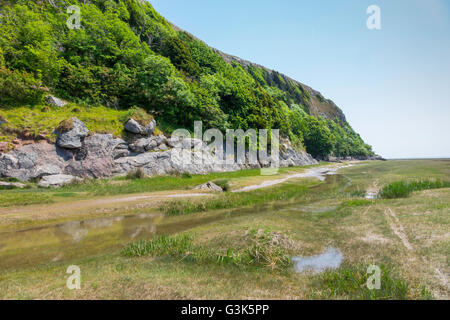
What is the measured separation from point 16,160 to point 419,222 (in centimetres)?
3714

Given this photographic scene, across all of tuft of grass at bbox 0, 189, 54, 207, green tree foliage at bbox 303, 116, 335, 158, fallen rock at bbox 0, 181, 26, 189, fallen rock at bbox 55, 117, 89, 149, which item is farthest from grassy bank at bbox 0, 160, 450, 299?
green tree foliage at bbox 303, 116, 335, 158

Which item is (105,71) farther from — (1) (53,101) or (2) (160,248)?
(2) (160,248)

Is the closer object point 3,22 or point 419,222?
point 419,222

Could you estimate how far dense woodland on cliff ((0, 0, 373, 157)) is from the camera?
2984cm

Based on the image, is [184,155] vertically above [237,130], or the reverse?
[237,130]

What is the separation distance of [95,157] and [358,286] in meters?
31.8

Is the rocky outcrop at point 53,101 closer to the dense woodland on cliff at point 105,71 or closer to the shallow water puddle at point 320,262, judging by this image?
the dense woodland on cliff at point 105,71

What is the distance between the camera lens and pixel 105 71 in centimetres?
3969

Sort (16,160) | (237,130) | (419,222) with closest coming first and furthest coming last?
1. (419,222)
2. (16,160)
3. (237,130)

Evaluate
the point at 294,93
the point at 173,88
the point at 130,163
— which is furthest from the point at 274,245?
the point at 294,93

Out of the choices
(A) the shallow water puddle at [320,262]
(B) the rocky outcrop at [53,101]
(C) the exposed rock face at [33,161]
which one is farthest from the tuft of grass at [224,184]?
(B) the rocky outcrop at [53,101]

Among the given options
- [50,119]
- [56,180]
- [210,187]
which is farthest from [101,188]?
[50,119]

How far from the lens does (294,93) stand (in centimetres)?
15012

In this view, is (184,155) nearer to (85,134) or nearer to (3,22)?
(85,134)
